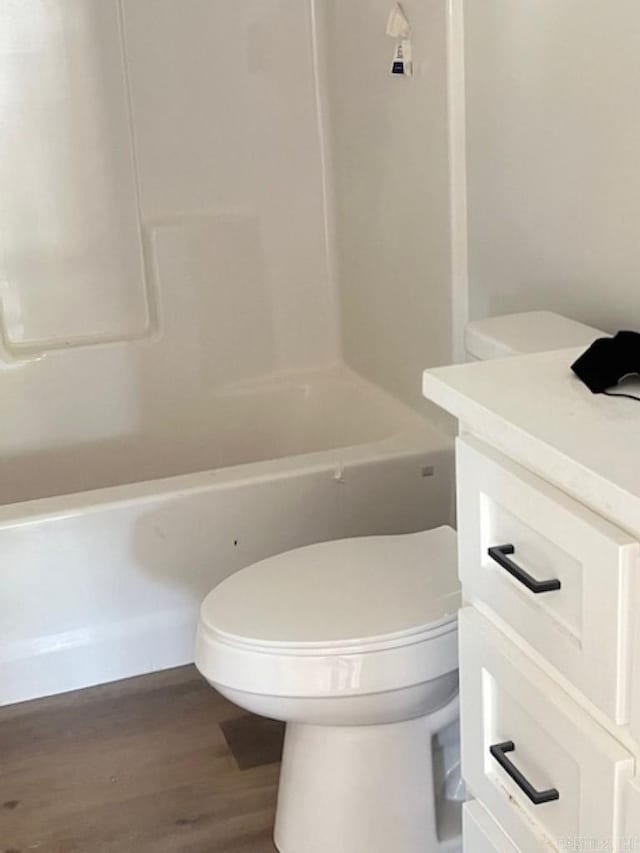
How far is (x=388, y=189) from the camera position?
2.41m

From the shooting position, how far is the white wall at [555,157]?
1.58m

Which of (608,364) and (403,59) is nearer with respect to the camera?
(608,364)

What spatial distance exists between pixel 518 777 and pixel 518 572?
22cm

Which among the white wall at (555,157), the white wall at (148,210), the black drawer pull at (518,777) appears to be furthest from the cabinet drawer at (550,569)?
the white wall at (148,210)

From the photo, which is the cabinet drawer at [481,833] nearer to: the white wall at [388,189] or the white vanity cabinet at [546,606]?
the white vanity cabinet at [546,606]

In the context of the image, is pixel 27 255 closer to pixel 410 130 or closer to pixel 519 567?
pixel 410 130

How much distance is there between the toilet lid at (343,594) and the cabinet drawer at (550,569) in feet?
0.94

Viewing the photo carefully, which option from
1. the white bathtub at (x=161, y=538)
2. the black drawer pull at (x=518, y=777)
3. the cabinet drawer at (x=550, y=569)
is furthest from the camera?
the white bathtub at (x=161, y=538)

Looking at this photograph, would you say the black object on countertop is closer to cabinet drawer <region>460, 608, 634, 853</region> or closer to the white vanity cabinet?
the white vanity cabinet

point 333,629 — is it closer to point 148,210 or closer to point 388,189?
point 388,189

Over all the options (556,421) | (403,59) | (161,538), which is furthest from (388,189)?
(556,421)

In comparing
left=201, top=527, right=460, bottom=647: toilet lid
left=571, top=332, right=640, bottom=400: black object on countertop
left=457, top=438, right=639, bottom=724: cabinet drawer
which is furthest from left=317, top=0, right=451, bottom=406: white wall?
left=457, top=438, right=639, bottom=724: cabinet drawer

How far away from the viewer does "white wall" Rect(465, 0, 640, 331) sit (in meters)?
1.58

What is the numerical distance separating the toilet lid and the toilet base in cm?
18
